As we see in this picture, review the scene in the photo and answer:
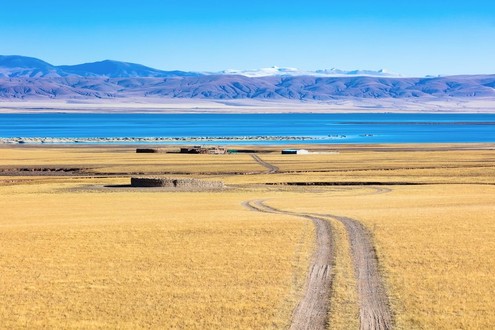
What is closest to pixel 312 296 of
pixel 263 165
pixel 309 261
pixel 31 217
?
pixel 309 261

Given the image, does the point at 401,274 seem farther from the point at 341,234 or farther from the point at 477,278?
the point at 341,234

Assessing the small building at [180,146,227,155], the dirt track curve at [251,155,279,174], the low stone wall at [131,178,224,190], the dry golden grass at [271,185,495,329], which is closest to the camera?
the dry golden grass at [271,185,495,329]

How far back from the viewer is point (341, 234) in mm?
24125

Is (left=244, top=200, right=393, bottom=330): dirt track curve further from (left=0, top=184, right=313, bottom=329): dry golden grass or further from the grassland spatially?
(left=0, top=184, right=313, bottom=329): dry golden grass

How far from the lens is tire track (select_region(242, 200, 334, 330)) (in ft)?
46.6

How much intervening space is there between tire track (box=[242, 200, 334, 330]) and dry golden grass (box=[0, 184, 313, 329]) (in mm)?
238

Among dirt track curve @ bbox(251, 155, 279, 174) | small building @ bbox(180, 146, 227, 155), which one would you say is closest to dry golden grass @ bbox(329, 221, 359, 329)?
dirt track curve @ bbox(251, 155, 279, 174)

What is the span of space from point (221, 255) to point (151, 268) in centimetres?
222

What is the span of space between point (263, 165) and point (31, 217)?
36.1 meters

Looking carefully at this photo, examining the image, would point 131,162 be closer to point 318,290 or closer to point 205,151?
point 205,151

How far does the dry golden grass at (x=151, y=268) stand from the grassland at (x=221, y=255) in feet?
0.12

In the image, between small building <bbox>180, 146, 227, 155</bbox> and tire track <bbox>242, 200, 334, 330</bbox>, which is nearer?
tire track <bbox>242, 200, 334, 330</bbox>

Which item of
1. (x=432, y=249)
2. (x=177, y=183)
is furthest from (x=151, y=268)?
(x=177, y=183)

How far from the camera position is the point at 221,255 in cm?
2059
